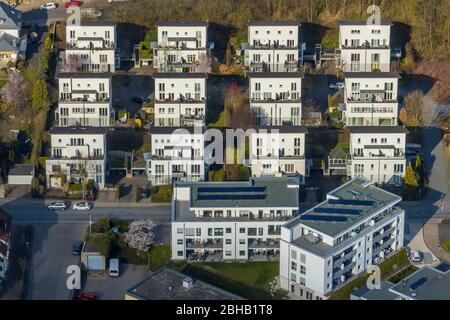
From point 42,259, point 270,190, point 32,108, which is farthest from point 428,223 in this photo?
point 32,108

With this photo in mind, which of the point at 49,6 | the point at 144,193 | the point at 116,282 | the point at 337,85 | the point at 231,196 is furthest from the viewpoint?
the point at 49,6

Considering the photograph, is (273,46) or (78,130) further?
(273,46)

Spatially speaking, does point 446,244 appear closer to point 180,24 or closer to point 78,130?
point 78,130

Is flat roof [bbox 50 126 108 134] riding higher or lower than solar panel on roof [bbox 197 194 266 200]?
higher

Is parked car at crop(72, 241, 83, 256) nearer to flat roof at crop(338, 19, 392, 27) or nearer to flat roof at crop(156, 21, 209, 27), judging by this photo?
flat roof at crop(156, 21, 209, 27)

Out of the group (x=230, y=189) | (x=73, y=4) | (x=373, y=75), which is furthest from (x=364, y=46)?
(x=230, y=189)

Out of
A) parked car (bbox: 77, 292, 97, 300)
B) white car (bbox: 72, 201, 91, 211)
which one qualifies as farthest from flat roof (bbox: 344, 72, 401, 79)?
parked car (bbox: 77, 292, 97, 300)

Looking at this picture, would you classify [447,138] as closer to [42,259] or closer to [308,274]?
[308,274]
